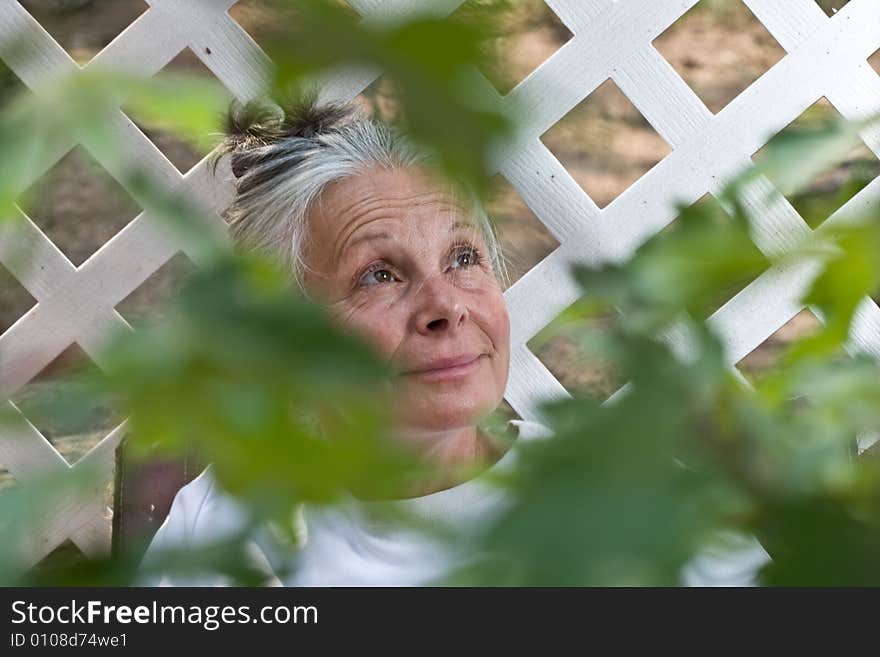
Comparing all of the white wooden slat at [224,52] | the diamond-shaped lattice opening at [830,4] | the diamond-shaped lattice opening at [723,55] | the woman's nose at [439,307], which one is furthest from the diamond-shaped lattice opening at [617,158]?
the woman's nose at [439,307]

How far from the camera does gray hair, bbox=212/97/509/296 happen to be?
4.93 ft

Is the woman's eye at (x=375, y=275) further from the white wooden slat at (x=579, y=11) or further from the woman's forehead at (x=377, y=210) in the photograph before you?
the white wooden slat at (x=579, y=11)

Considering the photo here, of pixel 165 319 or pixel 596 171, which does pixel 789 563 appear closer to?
pixel 165 319

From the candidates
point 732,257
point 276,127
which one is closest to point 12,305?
point 276,127

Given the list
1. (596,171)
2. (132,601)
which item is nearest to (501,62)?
A: (132,601)

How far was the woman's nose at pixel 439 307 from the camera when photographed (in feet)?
4.34

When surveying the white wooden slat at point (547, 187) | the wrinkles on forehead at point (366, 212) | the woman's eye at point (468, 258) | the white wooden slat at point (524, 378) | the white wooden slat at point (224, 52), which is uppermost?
the white wooden slat at point (224, 52)

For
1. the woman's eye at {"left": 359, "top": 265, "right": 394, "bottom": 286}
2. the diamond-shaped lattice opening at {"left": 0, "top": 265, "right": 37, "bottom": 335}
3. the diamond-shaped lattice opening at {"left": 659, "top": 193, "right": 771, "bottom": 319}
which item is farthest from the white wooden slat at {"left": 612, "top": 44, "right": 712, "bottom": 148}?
the diamond-shaped lattice opening at {"left": 0, "top": 265, "right": 37, "bottom": 335}

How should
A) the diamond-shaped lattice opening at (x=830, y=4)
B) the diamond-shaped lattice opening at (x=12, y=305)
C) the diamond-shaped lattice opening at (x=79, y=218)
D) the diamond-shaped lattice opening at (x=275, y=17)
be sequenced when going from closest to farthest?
the diamond-shaped lattice opening at (x=275, y=17) < the diamond-shaped lattice opening at (x=830, y=4) < the diamond-shaped lattice opening at (x=12, y=305) < the diamond-shaped lattice opening at (x=79, y=218)

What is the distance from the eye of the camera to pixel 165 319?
19 centimetres

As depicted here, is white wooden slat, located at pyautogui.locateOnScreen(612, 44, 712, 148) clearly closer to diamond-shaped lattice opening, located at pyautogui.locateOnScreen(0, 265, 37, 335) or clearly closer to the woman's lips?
the woman's lips

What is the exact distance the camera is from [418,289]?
4.30 feet

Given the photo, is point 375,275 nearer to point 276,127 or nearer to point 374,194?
point 374,194

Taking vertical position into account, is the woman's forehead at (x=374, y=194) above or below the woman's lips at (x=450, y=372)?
above
